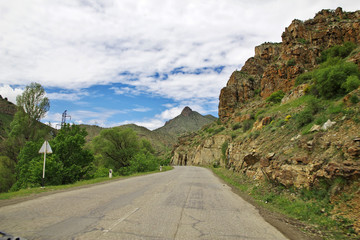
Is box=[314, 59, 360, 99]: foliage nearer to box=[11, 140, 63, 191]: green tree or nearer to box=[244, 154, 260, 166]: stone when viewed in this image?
box=[244, 154, 260, 166]: stone

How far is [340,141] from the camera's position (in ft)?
27.1

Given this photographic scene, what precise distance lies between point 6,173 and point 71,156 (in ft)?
41.2

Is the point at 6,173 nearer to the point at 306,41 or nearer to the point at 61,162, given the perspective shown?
the point at 61,162

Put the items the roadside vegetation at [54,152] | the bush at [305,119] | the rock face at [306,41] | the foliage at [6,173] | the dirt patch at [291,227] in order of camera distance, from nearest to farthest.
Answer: the dirt patch at [291,227], the bush at [305,119], the roadside vegetation at [54,152], the foliage at [6,173], the rock face at [306,41]

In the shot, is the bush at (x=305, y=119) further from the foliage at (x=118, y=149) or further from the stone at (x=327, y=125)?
the foliage at (x=118, y=149)

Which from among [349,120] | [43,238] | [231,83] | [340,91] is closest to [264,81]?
[231,83]

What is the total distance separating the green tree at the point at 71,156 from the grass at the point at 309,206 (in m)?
16.0

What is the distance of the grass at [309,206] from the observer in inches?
220

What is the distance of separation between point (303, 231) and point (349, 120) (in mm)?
6181

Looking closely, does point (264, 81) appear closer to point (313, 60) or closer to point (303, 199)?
point (313, 60)

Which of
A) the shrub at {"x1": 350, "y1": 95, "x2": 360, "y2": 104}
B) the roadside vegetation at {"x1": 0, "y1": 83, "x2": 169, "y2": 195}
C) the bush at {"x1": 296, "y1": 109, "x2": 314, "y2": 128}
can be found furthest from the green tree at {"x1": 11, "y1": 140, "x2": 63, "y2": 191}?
the shrub at {"x1": 350, "y1": 95, "x2": 360, "y2": 104}

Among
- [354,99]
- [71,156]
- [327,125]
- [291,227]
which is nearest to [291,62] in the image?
[354,99]

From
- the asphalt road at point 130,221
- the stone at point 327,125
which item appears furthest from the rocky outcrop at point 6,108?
the stone at point 327,125

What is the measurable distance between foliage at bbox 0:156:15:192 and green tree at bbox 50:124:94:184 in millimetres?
10933
